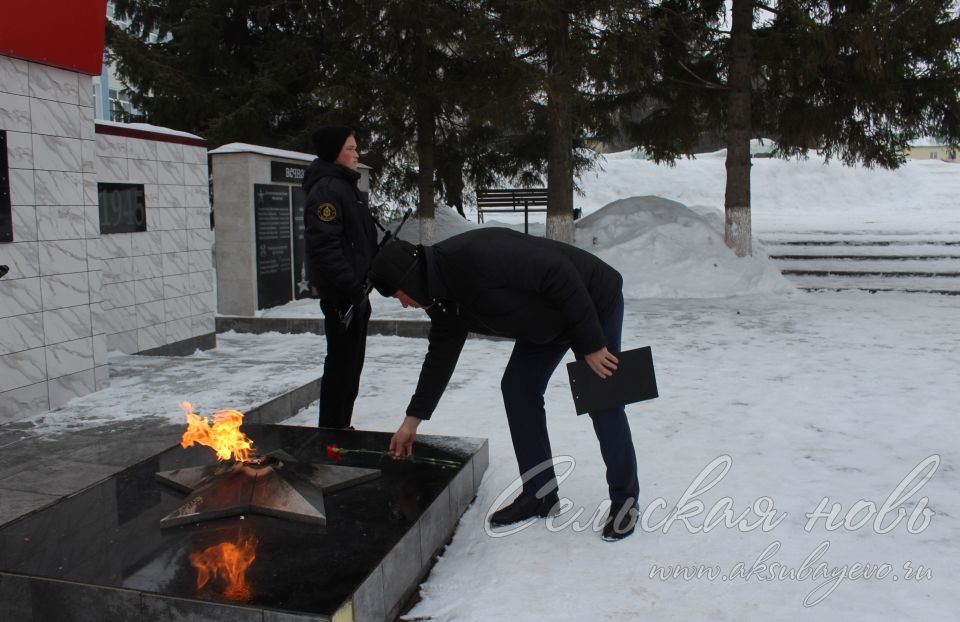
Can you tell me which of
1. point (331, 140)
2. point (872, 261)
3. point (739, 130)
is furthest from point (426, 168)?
point (331, 140)

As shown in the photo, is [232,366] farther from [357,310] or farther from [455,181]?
[455,181]

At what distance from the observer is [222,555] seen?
2.85 meters

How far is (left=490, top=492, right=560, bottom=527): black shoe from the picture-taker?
12.2ft

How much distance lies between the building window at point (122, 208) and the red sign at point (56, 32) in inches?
61.1

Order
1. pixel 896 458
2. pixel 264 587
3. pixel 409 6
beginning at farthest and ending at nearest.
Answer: pixel 409 6
pixel 896 458
pixel 264 587

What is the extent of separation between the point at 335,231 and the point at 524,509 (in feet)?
6.04

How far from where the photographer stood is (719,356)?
7680mm

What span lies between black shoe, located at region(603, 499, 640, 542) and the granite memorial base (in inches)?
27.6

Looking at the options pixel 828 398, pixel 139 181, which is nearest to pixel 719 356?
pixel 828 398

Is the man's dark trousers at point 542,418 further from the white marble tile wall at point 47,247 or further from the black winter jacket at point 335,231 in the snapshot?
the white marble tile wall at point 47,247

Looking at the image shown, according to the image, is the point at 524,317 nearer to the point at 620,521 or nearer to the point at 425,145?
the point at 620,521

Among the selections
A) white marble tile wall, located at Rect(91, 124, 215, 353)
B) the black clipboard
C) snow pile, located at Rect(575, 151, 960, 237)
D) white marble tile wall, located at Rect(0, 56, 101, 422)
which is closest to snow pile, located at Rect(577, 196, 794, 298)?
white marble tile wall, located at Rect(91, 124, 215, 353)

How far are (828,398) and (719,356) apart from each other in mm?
1771

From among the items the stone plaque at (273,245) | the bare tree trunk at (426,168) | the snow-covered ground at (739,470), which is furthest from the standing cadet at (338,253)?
Answer: the bare tree trunk at (426,168)
